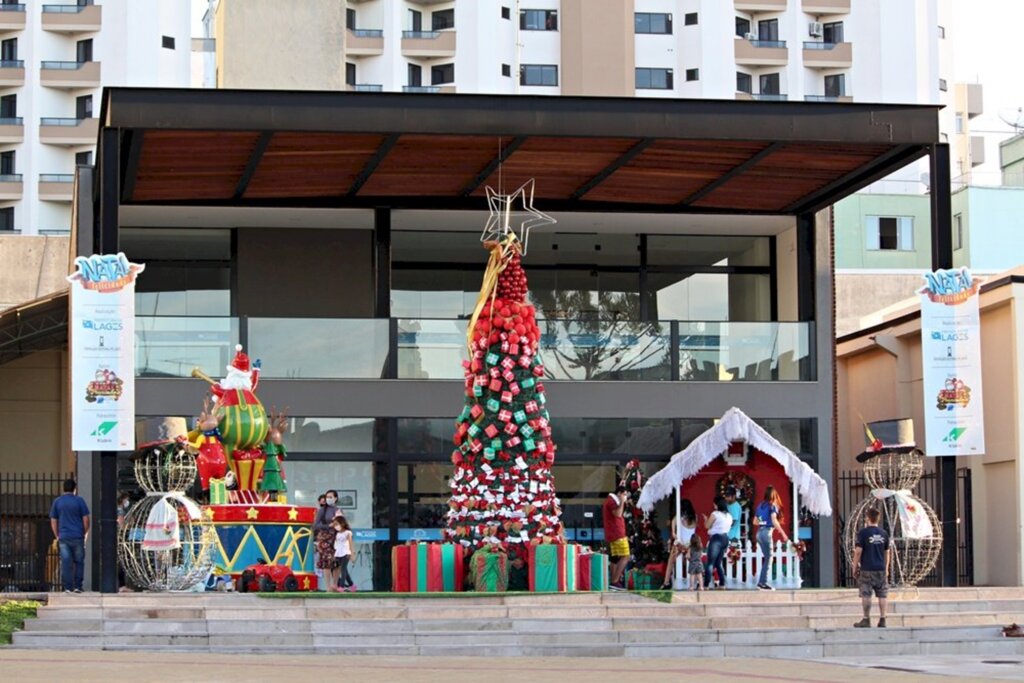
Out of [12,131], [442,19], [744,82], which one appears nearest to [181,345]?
[442,19]

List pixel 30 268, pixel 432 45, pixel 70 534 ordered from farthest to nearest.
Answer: pixel 432 45, pixel 30 268, pixel 70 534

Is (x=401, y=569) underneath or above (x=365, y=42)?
underneath

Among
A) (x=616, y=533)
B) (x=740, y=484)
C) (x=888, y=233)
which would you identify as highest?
(x=888, y=233)

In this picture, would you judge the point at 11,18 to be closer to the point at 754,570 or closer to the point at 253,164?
the point at 253,164

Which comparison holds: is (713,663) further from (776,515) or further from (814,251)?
(814,251)

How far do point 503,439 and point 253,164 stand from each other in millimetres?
6052

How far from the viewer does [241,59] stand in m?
32.0

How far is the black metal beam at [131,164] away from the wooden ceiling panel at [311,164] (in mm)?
1787

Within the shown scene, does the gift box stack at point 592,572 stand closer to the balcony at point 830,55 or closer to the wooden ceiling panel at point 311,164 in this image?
the wooden ceiling panel at point 311,164

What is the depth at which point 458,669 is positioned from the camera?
1862 centimetres

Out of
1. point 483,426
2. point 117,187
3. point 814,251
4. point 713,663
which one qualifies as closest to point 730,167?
point 814,251

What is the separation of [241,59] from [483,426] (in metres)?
9.37

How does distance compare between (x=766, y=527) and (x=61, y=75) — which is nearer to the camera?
(x=766, y=527)

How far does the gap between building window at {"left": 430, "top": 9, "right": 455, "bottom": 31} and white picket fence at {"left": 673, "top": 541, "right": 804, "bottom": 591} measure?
204 feet
